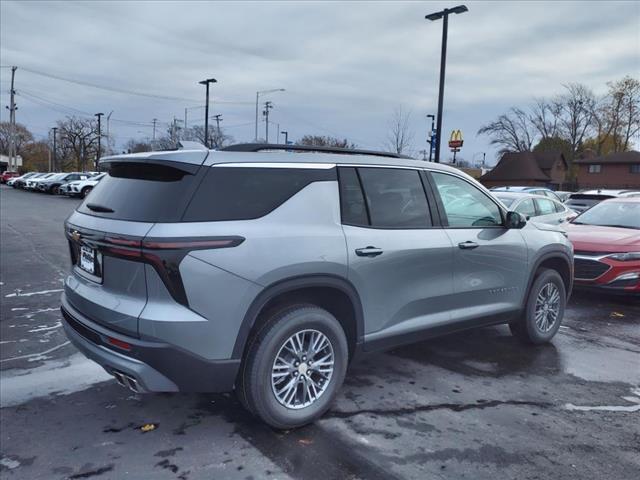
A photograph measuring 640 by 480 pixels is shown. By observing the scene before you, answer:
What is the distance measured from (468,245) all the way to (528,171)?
62.4 m

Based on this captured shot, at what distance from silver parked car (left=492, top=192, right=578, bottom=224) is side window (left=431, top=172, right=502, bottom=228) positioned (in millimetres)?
6011

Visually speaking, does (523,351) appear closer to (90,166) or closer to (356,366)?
(356,366)

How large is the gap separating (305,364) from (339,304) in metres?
0.48

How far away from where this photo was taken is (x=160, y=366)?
2.92m

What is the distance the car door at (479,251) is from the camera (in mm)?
4352

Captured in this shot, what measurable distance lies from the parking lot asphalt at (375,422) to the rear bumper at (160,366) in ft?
1.54

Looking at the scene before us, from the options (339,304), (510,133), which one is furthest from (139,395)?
(510,133)

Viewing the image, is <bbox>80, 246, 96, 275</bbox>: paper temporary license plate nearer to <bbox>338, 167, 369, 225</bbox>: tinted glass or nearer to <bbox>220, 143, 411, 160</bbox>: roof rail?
<bbox>220, 143, 411, 160</bbox>: roof rail

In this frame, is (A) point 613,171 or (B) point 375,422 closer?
(B) point 375,422

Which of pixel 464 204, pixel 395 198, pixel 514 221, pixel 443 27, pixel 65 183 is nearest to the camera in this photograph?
pixel 395 198

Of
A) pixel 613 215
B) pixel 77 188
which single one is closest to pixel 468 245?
pixel 613 215

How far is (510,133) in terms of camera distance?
74750 mm

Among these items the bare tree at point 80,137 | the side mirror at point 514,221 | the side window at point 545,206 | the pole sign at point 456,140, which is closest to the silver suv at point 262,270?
the side mirror at point 514,221

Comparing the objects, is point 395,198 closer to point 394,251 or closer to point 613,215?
point 394,251
